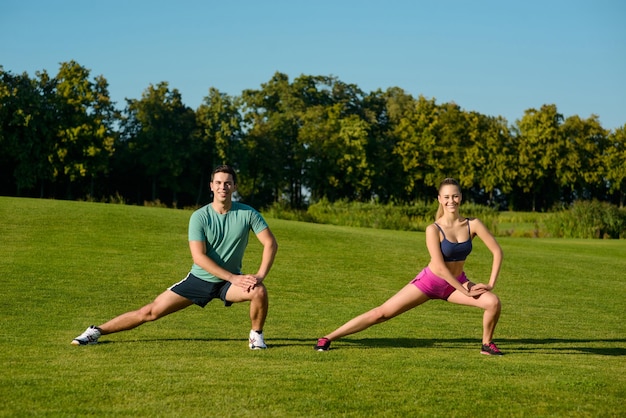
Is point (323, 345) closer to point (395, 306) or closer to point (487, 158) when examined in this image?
point (395, 306)

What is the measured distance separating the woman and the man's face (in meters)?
2.02

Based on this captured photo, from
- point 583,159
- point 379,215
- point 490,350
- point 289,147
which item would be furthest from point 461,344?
point 583,159

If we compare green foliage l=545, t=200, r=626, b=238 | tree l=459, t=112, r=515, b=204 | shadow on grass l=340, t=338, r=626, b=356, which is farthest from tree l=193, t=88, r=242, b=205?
shadow on grass l=340, t=338, r=626, b=356

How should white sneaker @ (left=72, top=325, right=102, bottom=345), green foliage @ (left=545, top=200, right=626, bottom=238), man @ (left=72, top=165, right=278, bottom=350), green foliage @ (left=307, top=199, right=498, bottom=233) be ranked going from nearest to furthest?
man @ (left=72, top=165, right=278, bottom=350) → white sneaker @ (left=72, top=325, right=102, bottom=345) → green foliage @ (left=307, top=199, right=498, bottom=233) → green foliage @ (left=545, top=200, right=626, bottom=238)

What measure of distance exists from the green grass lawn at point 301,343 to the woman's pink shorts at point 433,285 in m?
0.70

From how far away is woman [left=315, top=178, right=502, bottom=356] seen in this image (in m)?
8.76

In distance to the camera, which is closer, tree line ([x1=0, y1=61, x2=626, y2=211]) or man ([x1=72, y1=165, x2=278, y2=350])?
man ([x1=72, y1=165, x2=278, y2=350])

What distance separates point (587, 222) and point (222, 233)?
120 ft

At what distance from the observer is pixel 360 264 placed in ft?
72.6

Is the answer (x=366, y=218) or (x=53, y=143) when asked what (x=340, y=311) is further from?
(x=53, y=143)

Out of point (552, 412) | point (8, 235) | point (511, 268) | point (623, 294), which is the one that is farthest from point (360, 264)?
point (552, 412)

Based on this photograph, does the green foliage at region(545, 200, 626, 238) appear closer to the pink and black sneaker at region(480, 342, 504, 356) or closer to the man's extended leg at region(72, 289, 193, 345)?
the pink and black sneaker at region(480, 342, 504, 356)

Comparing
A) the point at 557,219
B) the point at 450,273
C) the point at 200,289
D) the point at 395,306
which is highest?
the point at 557,219

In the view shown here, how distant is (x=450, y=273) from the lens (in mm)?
8773
